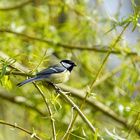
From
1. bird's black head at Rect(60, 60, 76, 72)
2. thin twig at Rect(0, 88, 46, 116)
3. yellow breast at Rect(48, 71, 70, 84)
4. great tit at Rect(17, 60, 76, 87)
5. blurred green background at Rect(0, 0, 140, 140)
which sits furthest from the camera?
thin twig at Rect(0, 88, 46, 116)

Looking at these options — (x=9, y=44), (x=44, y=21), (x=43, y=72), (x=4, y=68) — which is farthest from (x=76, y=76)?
(x=4, y=68)

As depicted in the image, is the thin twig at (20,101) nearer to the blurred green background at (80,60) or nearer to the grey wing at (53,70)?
the blurred green background at (80,60)

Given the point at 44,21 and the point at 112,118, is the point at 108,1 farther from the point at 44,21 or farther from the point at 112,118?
the point at 112,118

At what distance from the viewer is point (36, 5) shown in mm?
3119

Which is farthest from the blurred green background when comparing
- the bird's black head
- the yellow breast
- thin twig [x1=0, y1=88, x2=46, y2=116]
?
the yellow breast

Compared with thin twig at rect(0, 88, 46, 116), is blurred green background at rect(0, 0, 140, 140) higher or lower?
higher

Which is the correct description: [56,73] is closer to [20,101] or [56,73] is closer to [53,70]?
[53,70]

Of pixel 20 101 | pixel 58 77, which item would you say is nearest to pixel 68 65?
pixel 58 77

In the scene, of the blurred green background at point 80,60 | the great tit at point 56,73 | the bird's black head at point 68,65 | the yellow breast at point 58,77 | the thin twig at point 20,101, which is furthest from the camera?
the thin twig at point 20,101

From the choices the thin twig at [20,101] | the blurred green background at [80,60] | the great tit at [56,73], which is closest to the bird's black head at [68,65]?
the great tit at [56,73]

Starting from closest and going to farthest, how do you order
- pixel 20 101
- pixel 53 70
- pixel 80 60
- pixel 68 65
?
pixel 53 70
pixel 68 65
pixel 20 101
pixel 80 60

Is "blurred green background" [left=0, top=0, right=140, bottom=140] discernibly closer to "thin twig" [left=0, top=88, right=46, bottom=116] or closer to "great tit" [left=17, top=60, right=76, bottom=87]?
"thin twig" [left=0, top=88, right=46, bottom=116]

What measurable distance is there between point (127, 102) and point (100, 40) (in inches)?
16.1

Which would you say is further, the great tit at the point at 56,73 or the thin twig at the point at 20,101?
the thin twig at the point at 20,101
